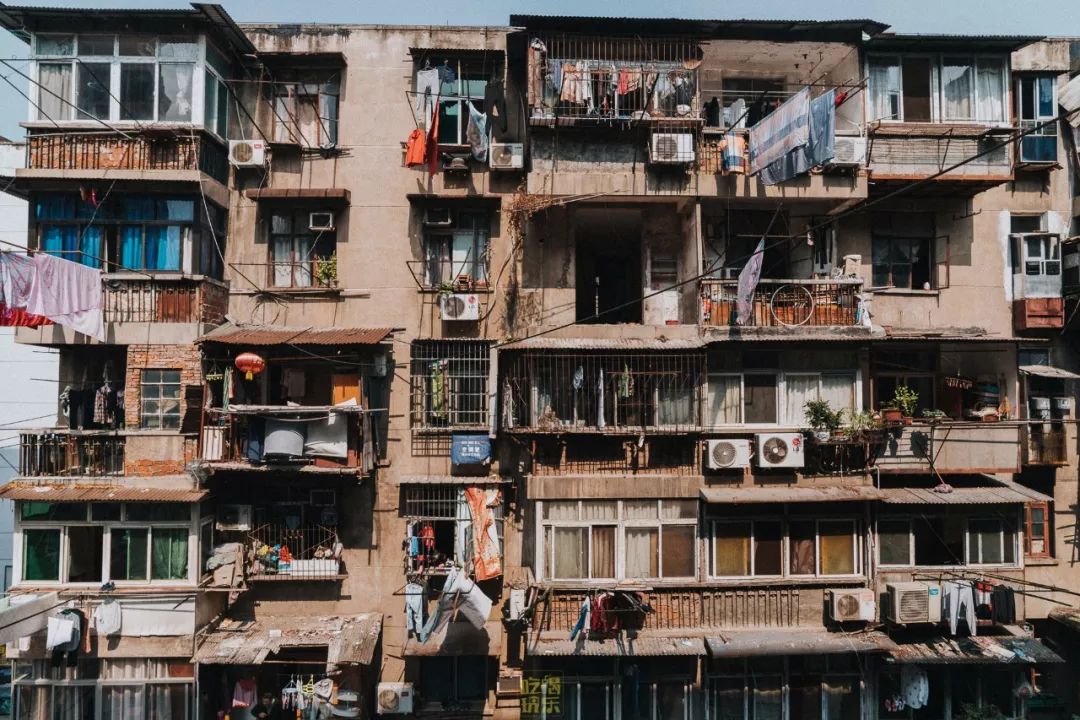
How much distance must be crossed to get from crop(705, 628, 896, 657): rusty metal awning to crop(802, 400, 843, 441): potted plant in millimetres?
4227

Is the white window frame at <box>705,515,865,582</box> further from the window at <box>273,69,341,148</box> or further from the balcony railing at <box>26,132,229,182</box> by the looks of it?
the balcony railing at <box>26,132,229,182</box>

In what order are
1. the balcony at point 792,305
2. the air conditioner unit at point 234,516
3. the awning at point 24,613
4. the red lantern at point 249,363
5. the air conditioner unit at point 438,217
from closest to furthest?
the awning at point 24,613
the red lantern at point 249,363
the balcony at point 792,305
the air conditioner unit at point 234,516
the air conditioner unit at point 438,217

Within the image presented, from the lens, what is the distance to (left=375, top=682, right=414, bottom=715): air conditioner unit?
1418 centimetres


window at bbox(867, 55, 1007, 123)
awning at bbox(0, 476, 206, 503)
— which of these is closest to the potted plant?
window at bbox(867, 55, 1007, 123)

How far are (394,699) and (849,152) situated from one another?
1560cm

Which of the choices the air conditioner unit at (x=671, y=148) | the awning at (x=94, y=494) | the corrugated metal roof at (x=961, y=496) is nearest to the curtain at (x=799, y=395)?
the corrugated metal roof at (x=961, y=496)

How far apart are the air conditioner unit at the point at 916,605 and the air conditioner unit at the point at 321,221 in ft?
49.1

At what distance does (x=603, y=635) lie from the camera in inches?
535

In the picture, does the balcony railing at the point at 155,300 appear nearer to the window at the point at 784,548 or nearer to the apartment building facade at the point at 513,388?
the apartment building facade at the point at 513,388

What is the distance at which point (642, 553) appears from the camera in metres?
14.1

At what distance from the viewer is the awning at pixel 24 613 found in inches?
475

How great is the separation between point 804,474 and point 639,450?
375 cm

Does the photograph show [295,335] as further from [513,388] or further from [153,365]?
[513,388]

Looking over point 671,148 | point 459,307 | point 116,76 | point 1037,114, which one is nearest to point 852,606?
point 671,148
